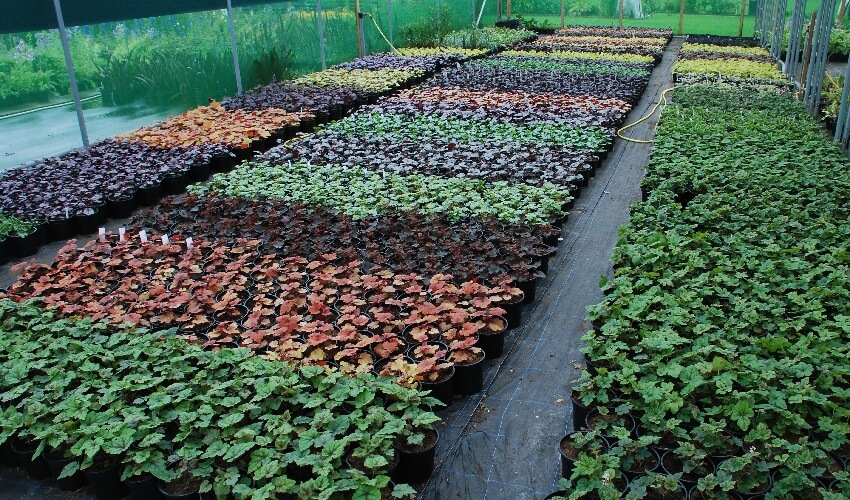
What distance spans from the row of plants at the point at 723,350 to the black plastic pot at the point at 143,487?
206cm

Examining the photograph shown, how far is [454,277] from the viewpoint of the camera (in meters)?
5.25

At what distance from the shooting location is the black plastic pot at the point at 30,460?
3.65 meters

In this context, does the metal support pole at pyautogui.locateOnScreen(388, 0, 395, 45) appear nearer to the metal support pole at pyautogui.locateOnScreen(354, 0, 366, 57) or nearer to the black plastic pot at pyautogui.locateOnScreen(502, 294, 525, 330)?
the metal support pole at pyautogui.locateOnScreen(354, 0, 366, 57)

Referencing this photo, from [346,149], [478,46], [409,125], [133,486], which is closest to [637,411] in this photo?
[133,486]

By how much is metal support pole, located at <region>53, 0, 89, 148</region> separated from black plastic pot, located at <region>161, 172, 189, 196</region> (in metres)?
2.11

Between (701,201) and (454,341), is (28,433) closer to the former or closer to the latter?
(454,341)

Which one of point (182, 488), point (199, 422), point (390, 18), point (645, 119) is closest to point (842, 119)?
point (645, 119)

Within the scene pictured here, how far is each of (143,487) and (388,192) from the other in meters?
4.31

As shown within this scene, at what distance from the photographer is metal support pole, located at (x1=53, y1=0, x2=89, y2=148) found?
8906mm

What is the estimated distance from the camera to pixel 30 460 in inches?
144

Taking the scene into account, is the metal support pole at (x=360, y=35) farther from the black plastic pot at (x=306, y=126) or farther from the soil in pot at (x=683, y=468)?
the soil in pot at (x=683, y=468)

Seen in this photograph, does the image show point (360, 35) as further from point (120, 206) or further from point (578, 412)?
point (578, 412)

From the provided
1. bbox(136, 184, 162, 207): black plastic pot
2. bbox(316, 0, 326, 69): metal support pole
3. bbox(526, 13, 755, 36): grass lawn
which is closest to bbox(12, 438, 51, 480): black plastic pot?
bbox(136, 184, 162, 207): black plastic pot

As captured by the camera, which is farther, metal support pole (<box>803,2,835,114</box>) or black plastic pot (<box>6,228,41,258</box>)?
metal support pole (<box>803,2,835,114</box>)
